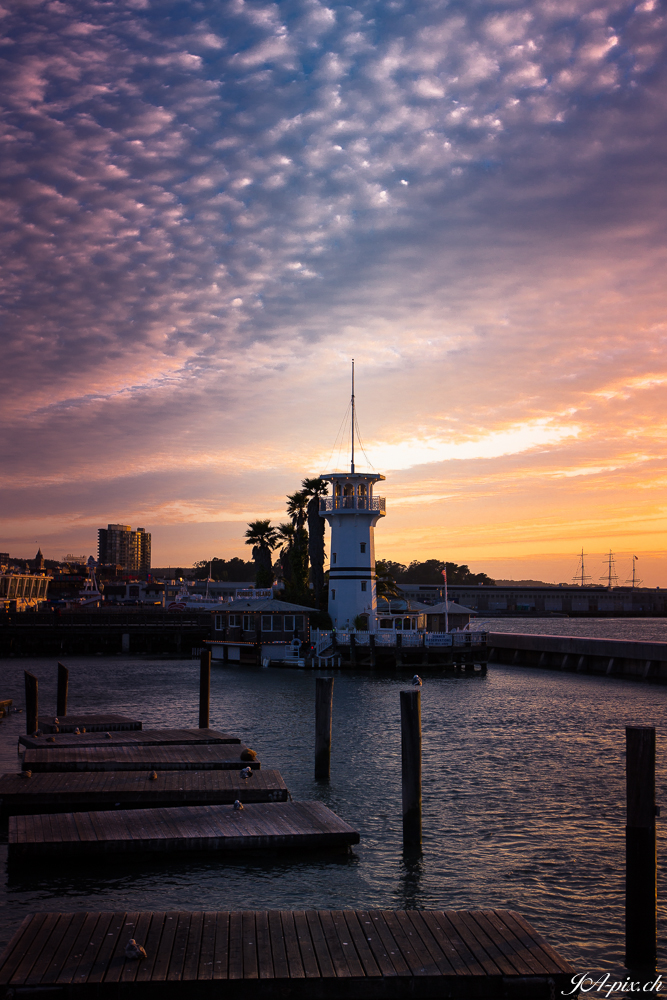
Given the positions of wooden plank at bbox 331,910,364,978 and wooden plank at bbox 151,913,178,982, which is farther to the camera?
wooden plank at bbox 331,910,364,978

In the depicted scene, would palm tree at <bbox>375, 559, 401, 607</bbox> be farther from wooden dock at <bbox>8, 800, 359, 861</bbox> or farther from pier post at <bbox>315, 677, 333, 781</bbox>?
wooden dock at <bbox>8, 800, 359, 861</bbox>

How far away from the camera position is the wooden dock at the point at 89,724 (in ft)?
94.0

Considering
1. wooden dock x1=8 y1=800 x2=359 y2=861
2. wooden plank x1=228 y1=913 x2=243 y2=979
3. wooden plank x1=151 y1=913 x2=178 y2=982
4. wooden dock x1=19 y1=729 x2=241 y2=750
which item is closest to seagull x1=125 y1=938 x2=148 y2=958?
wooden plank x1=151 y1=913 x2=178 y2=982

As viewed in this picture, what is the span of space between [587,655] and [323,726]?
4068cm

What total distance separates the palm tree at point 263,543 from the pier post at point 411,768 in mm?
70508

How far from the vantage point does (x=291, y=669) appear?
195 ft

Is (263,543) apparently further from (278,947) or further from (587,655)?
(278,947)

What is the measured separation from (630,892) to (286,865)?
686cm

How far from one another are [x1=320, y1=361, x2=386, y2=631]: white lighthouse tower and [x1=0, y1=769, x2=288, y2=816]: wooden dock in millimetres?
43378

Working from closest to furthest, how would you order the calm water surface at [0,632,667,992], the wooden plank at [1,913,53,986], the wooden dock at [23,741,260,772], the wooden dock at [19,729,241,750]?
1. the wooden plank at [1,913,53,986]
2. the calm water surface at [0,632,667,992]
3. the wooden dock at [23,741,260,772]
4. the wooden dock at [19,729,241,750]

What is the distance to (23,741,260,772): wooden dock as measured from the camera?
883 inches

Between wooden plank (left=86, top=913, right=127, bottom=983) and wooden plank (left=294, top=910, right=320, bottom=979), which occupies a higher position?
wooden plank (left=86, top=913, right=127, bottom=983)

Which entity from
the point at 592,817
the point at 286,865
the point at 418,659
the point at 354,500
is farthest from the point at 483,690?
the point at 286,865

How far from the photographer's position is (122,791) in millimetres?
19641
